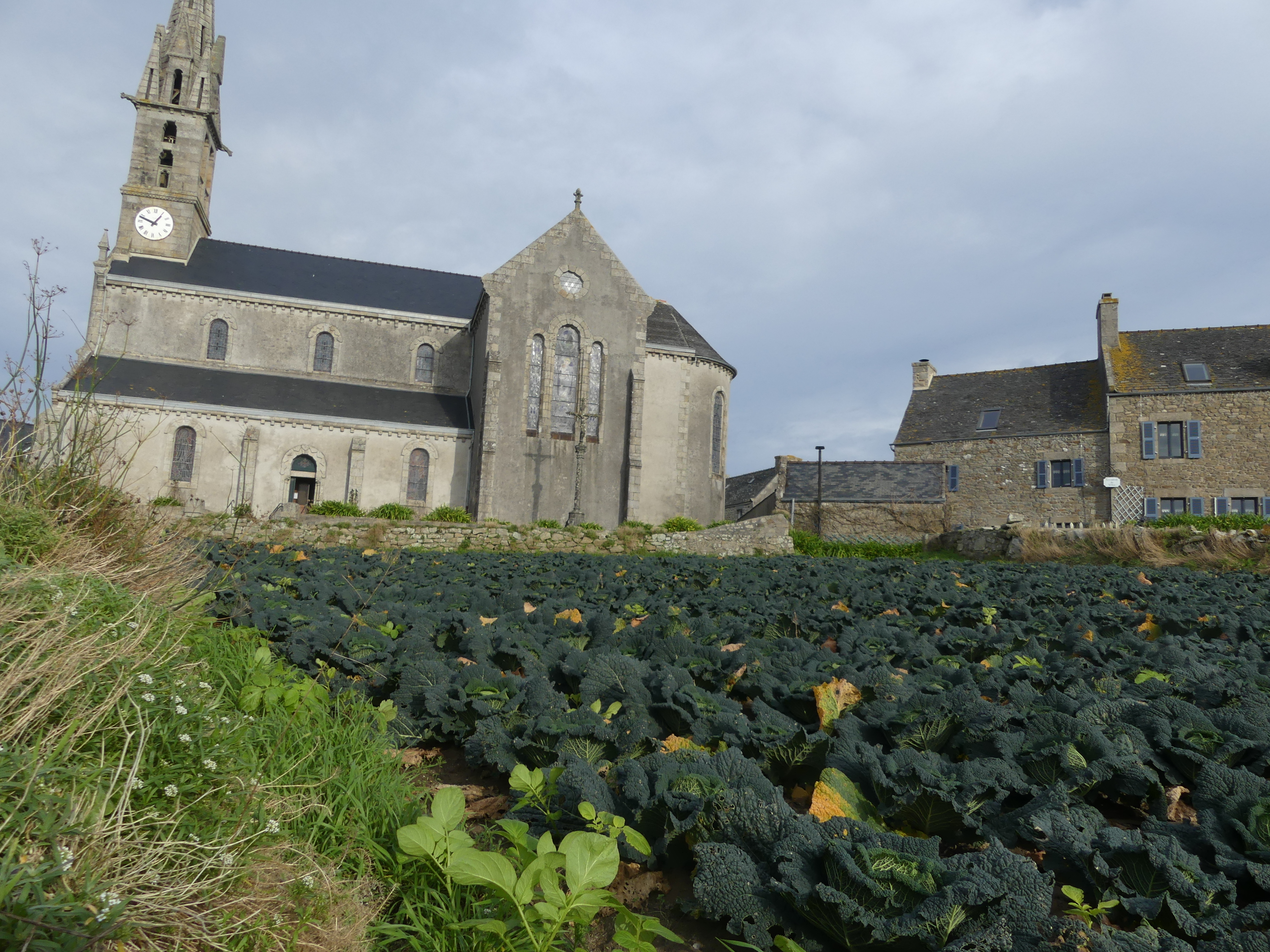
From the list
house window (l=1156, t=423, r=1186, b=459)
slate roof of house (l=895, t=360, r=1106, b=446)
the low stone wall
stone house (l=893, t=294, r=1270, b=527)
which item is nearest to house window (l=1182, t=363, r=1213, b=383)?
stone house (l=893, t=294, r=1270, b=527)

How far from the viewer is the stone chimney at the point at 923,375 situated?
129 ft

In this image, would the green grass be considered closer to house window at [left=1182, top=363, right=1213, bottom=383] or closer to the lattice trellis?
the lattice trellis

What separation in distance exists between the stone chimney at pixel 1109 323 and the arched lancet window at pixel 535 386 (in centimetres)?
2452

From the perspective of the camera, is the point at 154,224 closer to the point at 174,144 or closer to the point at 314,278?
the point at 174,144

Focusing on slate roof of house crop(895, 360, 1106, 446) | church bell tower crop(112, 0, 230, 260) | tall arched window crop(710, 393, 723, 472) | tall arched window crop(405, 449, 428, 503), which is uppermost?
church bell tower crop(112, 0, 230, 260)

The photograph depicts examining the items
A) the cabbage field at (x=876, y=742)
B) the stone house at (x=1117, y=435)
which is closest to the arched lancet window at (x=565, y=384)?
the stone house at (x=1117, y=435)

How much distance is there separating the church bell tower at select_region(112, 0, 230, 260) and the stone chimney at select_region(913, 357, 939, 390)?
113ft

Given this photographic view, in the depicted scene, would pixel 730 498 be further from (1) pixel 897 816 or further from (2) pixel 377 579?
(1) pixel 897 816

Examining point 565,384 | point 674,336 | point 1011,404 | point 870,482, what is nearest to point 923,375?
point 1011,404

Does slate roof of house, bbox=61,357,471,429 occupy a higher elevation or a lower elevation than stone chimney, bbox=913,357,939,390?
lower

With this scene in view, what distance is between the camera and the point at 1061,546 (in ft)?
59.3

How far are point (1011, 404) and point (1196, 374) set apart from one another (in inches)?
273

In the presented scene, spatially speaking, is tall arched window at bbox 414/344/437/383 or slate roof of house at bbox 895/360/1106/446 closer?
tall arched window at bbox 414/344/437/383

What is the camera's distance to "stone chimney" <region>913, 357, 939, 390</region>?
39406 mm
